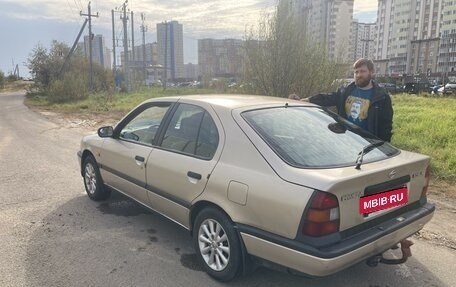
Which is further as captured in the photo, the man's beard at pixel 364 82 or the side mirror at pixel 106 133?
the side mirror at pixel 106 133

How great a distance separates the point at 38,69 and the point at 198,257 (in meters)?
39.1

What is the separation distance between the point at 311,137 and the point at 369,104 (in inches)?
54.7

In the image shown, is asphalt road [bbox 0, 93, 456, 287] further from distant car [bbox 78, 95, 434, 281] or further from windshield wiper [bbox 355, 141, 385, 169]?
windshield wiper [bbox 355, 141, 385, 169]

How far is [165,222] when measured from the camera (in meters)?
4.38

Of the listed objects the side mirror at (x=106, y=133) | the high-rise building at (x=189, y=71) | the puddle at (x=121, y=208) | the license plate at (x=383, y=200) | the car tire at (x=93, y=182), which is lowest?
the puddle at (x=121, y=208)

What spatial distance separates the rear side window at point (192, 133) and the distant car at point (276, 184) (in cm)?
1

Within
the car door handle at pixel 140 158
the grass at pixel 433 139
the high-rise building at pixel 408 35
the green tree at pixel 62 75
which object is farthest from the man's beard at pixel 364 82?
the high-rise building at pixel 408 35

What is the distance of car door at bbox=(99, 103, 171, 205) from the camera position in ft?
13.0

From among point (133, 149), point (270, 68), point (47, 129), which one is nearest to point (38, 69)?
point (47, 129)

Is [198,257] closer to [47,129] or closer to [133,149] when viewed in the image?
[133,149]

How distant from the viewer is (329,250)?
2484mm

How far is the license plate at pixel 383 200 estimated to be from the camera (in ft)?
8.79

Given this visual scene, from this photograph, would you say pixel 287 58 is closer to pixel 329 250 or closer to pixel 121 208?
A: pixel 121 208

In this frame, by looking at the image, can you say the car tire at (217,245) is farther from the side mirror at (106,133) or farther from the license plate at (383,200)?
the side mirror at (106,133)
